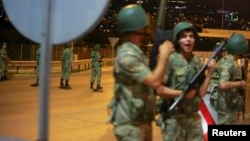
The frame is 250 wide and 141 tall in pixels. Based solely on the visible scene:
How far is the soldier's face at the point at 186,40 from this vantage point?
13.5ft

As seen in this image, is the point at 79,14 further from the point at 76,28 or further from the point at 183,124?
the point at 183,124

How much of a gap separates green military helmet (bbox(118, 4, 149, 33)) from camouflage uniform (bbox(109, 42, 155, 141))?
0.13m

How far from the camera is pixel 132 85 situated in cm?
343

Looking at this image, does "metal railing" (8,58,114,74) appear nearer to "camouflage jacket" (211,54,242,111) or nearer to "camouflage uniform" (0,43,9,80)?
"camouflage uniform" (0,43,9,80)

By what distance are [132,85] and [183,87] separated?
29.8 inches

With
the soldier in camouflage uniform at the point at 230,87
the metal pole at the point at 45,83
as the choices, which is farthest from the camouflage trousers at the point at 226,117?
the metal pole at the point at 45,83

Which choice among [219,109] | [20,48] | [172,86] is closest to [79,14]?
[172,86]

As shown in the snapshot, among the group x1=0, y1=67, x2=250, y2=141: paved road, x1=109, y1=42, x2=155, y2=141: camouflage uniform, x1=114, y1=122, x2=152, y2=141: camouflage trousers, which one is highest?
x1=109, y1=42, x2=155, y2=141: camouflage uniform

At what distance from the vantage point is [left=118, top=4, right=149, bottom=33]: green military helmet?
3469 mm

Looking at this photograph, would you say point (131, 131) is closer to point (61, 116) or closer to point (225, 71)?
point (225, 71)

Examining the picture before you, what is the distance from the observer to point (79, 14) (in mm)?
2883

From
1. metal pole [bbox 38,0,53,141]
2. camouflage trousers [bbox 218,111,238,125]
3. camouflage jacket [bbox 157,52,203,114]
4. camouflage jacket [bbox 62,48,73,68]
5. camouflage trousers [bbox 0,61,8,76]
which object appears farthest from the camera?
camouflage trousers [bbox 0,61,8,76]

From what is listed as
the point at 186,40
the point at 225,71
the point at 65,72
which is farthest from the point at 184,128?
the point at 65,72

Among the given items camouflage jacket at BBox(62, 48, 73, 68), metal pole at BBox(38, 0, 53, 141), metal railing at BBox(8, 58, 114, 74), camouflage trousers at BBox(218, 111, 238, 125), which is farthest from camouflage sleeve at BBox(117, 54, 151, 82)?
metal railing at BBox(8, 58, 114, 74)
